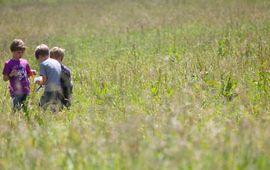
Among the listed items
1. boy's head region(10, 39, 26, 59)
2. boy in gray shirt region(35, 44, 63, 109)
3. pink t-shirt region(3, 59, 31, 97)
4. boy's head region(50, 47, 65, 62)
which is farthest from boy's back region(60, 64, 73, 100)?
boy's head region(10, 39, 26, 59)

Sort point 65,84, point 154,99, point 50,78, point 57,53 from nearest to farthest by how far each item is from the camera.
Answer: point 154,99 < point 50,78 < point 65,84 < point 57,53

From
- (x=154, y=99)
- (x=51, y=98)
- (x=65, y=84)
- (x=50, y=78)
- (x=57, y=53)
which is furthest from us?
(x=57, y=53)

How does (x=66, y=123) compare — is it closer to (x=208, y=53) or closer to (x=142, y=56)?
(x=208, y=53)

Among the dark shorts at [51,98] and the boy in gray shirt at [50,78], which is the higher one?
the boy in gray shirt at [50,78]

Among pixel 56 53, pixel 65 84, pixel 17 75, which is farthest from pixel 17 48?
pixel 65 84

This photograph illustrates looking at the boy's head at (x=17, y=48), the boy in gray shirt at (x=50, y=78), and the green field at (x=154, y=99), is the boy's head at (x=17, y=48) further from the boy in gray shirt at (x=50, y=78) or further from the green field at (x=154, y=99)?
the green field at (x=154, y=99)

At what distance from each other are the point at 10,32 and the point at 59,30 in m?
1.81

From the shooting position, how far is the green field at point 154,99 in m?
3.56

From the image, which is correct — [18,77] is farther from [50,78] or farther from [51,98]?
[51,98]

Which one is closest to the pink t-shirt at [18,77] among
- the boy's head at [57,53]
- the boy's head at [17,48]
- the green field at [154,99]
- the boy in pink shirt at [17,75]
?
the boy in pink shirt at [17,75]

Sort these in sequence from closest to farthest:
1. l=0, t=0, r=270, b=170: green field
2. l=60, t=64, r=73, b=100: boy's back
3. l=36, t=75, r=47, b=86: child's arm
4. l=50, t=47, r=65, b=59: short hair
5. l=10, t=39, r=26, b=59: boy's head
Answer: l=0, t=0, r=270, b=170: green field
l=36, t=75, r=47, b=86: child's arm
l=10, t=39, r=26, b=59: boy's head
l=60, t=64, r=73, b=100: boy's back
l=50, t=47, r=65, b=59: short hair

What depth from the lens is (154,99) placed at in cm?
634

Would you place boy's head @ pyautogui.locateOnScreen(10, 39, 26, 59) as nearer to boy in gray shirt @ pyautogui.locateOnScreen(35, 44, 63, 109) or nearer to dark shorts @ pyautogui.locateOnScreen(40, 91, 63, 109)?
boy in gray shirt @ pyautogui.locateOnScreen(35, 44, 63, 109)

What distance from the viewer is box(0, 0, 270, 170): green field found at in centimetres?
356
